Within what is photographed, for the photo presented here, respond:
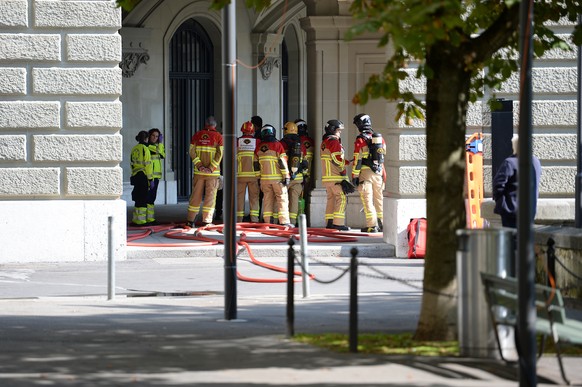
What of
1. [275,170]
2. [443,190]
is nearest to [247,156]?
[275,170]

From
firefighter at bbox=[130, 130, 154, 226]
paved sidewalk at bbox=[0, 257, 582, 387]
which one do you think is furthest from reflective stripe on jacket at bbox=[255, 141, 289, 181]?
paved sidewalk at bbox=[0, 257, 582, 387]

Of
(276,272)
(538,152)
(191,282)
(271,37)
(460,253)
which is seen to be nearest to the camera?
(460,253)

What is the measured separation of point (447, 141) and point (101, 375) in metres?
3.40

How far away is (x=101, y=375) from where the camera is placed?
959cm

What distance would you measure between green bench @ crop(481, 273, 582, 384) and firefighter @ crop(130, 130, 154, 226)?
15.1 m

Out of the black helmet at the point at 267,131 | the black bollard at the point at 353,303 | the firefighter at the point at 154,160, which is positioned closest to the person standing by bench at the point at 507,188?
the black bollard at the point at 353,303

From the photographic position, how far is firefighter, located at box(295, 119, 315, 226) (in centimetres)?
2375

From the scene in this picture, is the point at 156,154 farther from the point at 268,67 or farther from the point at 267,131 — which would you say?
the point at 268,67

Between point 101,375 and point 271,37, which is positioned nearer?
point 101,375

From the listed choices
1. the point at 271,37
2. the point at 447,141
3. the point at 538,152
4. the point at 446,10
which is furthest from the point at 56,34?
the point at 271,37

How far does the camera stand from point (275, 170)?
23.3 m

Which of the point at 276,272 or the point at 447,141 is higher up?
the point at 447,141

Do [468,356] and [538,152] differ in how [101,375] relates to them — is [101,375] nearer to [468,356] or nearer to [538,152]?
[468,356]

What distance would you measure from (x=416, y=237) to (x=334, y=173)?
12.5 ft
